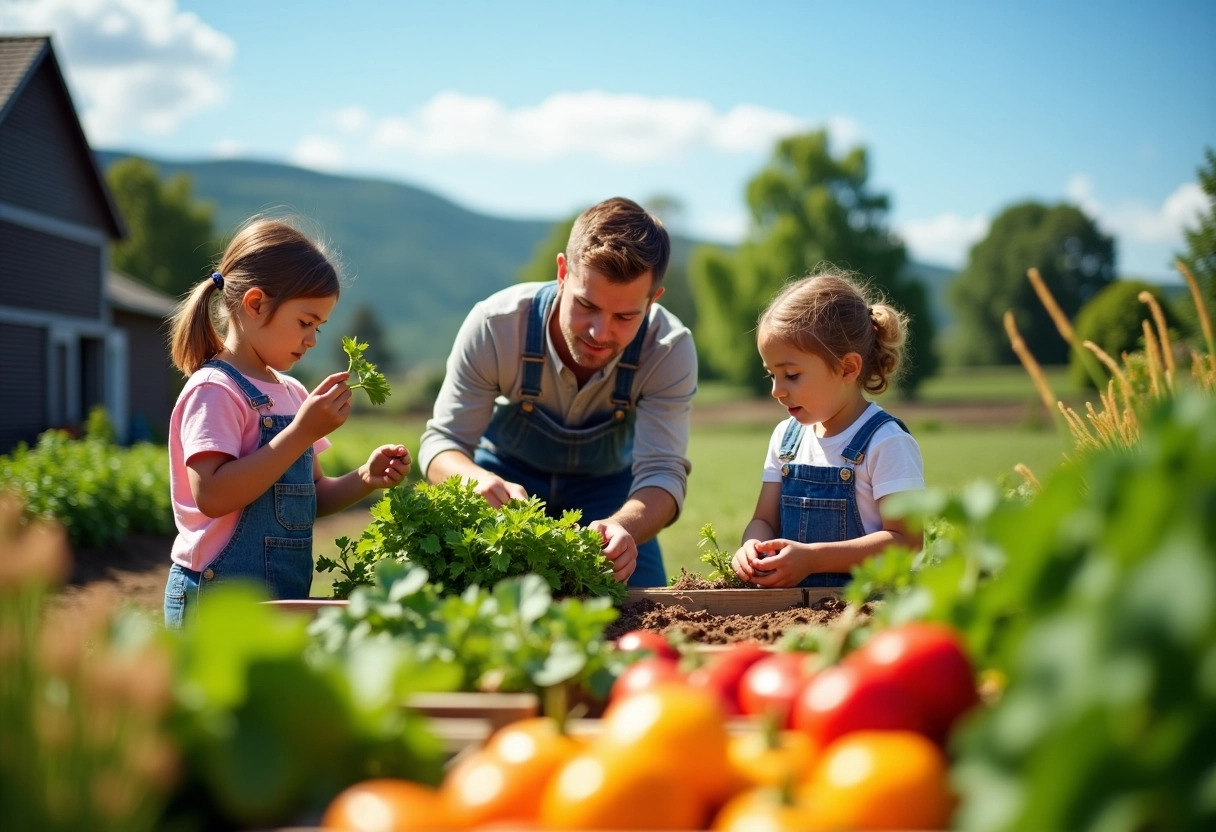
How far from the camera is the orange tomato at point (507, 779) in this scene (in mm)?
1207

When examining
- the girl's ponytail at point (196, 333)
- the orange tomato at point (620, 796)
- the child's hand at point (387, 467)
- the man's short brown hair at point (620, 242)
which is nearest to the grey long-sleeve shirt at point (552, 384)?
the man's short brown hair at point (620, 242)

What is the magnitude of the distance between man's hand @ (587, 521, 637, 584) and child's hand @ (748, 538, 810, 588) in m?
0.40

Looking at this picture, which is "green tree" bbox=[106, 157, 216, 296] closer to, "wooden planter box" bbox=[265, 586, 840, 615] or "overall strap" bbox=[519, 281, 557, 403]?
"overall strap" bbox=[519, 281, 557, 403]

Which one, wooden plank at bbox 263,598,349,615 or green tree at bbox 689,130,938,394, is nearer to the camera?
wooden plank at bbox 263,598,349,615

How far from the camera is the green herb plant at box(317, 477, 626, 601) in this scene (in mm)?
2998

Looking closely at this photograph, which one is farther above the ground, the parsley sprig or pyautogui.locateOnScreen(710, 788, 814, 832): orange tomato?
the parsley sprig

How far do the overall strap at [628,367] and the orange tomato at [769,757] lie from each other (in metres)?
3.18

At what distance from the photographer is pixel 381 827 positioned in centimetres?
109

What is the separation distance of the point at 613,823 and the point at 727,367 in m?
67.9

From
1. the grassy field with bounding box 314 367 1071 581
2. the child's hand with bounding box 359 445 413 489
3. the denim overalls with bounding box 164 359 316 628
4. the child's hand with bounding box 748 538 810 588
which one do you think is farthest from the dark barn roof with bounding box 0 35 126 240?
the child's hand with bounding box 748 538 810 588

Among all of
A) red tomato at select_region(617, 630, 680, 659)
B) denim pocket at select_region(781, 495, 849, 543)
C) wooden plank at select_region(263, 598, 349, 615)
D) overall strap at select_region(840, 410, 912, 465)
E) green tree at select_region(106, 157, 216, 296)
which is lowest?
wooden plank at select_region(263, 598, 349, 615)

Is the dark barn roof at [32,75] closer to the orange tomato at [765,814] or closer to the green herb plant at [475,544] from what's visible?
the green herb plant at [475,544]

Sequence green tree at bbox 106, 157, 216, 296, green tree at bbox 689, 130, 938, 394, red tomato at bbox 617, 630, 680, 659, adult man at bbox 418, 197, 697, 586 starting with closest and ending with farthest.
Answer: red tomato at bbox 617, 630, 680, 659
adult man at bbox 418, 197, 697, 586
green tree at bbox 106, 157, 216, 296
green tree at bbox 689, 130, 938, 394

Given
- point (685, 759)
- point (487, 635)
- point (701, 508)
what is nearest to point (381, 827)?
point (685, 759)
